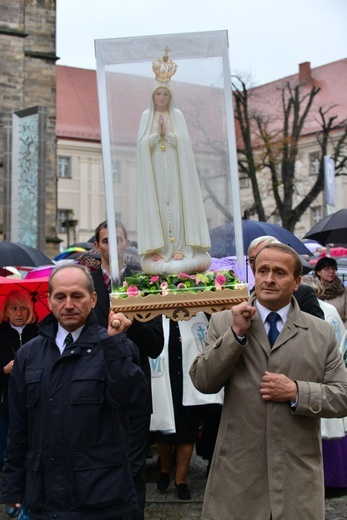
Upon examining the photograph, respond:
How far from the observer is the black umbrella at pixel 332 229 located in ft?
33.1

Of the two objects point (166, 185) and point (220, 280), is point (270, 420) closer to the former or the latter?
point (220, 280)

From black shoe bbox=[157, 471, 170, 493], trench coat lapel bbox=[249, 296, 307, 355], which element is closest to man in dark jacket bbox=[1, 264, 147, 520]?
trench coat lapel bbox=[249, 296, 307, 355]

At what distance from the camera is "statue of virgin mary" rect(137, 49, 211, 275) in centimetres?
552

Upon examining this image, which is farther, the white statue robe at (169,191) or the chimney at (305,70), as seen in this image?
the chimney at (305,70)

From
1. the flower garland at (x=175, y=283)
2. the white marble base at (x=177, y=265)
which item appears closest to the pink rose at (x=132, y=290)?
the flower garland at (x=175, y=283)

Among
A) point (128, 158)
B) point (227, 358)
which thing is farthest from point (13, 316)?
point (227, 358)

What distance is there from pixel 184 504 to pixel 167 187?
2897 millimetres

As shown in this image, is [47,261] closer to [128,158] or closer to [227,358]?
[128,158]

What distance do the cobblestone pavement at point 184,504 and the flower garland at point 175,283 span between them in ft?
7.66

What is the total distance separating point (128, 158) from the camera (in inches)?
223

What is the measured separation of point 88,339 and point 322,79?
190ft

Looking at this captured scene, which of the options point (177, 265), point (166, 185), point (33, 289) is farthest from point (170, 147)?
point (33, 289)

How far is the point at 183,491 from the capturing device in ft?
23.9

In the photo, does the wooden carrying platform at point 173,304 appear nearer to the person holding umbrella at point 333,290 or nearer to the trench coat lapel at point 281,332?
the trench coat lapel at point 281,332
